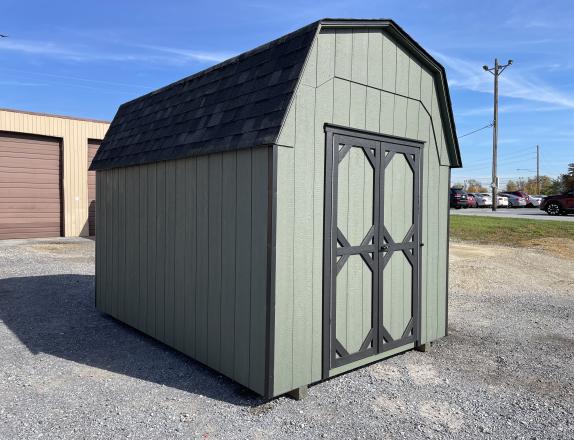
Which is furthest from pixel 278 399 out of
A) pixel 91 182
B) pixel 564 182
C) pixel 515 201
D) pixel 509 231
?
pixel 564 182

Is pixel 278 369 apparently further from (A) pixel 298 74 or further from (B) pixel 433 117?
(B) pixel 433 117

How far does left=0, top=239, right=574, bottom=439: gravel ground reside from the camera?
3.11m

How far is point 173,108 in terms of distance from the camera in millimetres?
4930

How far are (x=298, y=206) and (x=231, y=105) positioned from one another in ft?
3.74

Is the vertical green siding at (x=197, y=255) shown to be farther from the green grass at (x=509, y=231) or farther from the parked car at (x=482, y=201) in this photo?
the parked car at (x=482, y=201)

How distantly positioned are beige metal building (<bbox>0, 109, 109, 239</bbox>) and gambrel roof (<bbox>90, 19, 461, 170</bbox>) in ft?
35.7

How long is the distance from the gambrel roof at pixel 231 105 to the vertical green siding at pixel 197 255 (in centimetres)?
15

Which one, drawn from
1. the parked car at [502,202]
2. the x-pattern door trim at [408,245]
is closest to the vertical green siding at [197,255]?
the x-pattern door trim at [408,245]

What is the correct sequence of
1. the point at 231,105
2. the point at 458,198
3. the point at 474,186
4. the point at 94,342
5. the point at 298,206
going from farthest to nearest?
the point at 474,186, the point at 458,198, the point at 94,342, the point at 231,105, the point at 298,206

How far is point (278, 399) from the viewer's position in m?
3.55

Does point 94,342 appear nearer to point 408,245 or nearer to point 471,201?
point 408,245

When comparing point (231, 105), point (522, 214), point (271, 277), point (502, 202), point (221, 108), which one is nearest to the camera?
point (271, 277)

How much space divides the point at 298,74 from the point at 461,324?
423 centimetres

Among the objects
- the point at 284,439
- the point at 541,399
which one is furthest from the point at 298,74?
the point at 541,399
